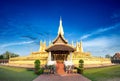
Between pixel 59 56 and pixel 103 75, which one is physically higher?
pixel 59 56

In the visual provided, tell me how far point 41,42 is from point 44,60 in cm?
990

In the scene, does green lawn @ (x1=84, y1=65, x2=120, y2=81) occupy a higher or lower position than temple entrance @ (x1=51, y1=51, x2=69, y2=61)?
lower

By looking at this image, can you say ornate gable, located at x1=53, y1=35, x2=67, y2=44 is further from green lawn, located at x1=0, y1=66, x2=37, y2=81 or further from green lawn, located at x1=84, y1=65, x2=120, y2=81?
green lawn, located at x1=0, y1=66, x2=37, y2=81

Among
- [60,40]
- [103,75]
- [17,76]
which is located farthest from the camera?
[60,40]

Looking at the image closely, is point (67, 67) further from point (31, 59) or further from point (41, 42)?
point (41, 42)

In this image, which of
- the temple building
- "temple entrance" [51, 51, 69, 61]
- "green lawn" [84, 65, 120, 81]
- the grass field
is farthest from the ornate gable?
the grass field

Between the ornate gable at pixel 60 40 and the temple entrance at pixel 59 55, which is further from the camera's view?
the ornate gable at pixel 60 40

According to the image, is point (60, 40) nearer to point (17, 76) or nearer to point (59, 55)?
point (59, 55)

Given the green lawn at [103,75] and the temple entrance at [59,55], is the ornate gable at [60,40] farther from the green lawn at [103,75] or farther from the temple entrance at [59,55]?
the green lawn at [103,75]

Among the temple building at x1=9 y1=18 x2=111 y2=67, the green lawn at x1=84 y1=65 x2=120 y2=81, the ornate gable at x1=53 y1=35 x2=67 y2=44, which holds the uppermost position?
the ornate gable at x1=53 y1=35 x2=67 y2=44

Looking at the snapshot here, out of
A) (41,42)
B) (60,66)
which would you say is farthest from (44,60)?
(41,42)

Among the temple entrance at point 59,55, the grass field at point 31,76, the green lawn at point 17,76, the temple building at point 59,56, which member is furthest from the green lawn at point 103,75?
the green lawn at point 17,76

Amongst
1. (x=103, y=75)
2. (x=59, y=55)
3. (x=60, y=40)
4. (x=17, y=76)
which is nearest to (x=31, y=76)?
(x=17, y=76)

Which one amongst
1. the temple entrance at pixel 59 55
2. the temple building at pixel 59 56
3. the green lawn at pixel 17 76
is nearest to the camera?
the green lawn at pixel 17 76
